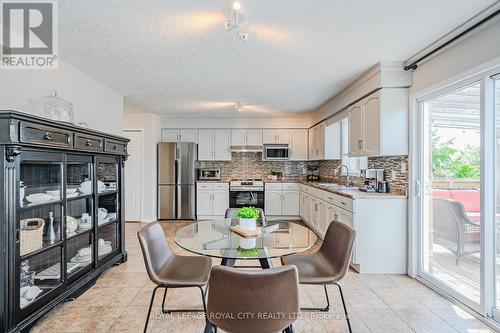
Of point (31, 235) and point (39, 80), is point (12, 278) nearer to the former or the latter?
point (31, 235)

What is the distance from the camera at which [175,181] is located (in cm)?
587

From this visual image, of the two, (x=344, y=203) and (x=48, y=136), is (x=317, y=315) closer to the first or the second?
(x=344, y=203)

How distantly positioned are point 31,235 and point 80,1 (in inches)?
68.4

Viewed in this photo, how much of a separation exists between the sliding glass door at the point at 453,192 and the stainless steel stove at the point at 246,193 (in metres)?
3.40

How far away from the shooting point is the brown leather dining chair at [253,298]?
1.21 metres

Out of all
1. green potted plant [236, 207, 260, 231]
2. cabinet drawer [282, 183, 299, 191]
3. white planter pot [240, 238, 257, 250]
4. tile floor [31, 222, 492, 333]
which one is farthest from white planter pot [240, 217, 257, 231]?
cabinet drawer [282, 183, 299, 191]

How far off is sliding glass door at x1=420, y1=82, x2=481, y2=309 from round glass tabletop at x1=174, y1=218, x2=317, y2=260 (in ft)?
4.79

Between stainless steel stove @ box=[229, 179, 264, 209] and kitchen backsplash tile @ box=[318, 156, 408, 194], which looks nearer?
kitchen backsplash tile @ box=[318, 156, 408, 194]

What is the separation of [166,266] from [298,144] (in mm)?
4619

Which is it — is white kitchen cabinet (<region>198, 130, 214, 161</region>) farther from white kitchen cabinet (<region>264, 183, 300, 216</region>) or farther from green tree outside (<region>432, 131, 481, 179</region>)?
green tree outside (<region>432, 131, 481, 179</region>)

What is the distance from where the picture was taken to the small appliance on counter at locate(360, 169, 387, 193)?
3529 mm

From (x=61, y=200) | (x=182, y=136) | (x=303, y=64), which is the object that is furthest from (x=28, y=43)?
(x=182, y=136)

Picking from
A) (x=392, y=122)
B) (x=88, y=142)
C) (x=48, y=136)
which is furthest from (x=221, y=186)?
(x=48, y=136)

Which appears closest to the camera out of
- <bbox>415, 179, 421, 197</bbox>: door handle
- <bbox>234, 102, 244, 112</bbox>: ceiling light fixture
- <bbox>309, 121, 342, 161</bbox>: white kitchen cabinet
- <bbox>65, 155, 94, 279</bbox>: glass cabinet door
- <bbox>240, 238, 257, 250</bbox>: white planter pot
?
<bbox>240, 238, 257, 250</bbox>: white planter pot
